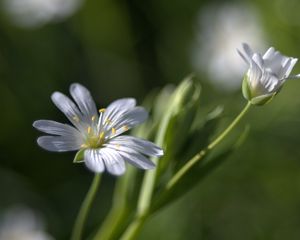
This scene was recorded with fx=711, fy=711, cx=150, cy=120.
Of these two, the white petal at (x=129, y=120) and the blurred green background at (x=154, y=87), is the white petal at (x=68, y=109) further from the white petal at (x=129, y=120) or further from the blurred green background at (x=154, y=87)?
the blurred green background at (x=154, y=87)

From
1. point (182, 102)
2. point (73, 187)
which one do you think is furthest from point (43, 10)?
point (182, 102)

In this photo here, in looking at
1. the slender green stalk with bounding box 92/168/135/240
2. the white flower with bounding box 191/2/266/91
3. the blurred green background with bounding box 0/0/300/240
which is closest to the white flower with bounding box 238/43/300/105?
the slender green stalk with bounding box 92/168/135/240

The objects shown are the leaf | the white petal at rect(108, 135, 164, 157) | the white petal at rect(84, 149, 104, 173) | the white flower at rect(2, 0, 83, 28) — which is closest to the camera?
the white petal at rect(84, 149, 104, 173)

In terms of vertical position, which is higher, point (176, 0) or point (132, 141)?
point (132, 141)

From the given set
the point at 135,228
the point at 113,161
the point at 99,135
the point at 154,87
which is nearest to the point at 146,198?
the point at 135,228

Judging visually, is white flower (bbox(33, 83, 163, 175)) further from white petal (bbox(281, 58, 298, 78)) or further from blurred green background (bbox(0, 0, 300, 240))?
blurred green background (bbox(0, 0, 300, 240))

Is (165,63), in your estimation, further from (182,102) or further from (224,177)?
(182,102)

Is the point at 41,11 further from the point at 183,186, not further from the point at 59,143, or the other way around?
the point at 59,143
